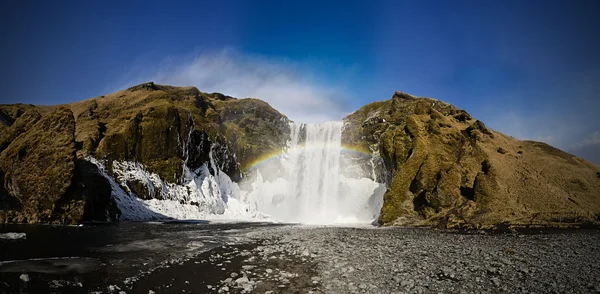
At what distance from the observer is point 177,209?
46.5 m

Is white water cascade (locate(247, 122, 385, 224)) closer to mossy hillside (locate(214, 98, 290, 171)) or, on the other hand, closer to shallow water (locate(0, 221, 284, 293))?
mossy hillside (locate(214, 98, 290, 171))

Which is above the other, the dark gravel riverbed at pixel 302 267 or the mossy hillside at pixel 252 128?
the mossy hillside at pixel 252 128

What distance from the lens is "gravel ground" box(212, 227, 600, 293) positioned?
9.30m

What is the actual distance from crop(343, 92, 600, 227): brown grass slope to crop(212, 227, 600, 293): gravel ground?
12.2 m

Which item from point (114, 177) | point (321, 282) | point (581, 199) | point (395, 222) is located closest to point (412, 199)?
point (395, 222)

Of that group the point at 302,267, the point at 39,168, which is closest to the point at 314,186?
the point at 39,168

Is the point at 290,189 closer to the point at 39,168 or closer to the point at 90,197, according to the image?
the point at 90,197

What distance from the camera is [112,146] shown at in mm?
44750

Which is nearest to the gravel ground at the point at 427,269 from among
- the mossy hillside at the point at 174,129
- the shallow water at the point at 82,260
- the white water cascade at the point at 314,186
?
the shallow water at the point at 82,260

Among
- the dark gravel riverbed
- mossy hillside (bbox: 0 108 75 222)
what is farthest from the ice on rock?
the dark gravel riverbed

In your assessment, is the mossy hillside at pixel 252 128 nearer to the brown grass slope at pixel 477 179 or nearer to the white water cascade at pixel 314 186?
the white water cascade at pixel 314 186

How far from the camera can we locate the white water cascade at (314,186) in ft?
210

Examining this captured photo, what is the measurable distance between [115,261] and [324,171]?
57.2 m

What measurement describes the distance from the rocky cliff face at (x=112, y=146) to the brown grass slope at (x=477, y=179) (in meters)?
32.1
